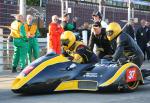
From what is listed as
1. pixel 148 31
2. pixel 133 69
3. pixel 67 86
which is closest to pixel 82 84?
pixel 67 86

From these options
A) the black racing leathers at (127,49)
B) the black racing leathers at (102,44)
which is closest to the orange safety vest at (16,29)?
the black racing leathers at (102,44)

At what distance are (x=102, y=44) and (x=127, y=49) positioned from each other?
3.14 ft

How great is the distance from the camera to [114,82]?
870 centimetres

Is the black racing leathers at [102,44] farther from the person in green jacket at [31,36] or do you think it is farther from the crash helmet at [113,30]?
the person in green jacket at [31,36]

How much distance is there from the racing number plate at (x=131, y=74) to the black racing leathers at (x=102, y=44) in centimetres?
161

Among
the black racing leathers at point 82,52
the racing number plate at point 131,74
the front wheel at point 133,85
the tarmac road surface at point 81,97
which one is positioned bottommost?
the tarmac road surface at point 81,97

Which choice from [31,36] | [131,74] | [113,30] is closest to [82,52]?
[113,30]

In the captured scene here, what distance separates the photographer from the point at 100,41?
10570mm

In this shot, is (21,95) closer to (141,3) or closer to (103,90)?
(103,90)

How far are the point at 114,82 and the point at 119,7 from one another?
33356mm

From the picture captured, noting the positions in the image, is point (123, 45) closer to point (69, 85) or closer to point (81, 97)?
point (69, 85)

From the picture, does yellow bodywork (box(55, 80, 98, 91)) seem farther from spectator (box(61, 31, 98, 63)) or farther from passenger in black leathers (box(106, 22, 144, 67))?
passenger in black leathers (box(106, 22, 144, 67))

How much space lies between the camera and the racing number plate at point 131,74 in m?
8.89

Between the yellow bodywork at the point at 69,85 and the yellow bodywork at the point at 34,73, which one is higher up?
the yellow bodywork at the point at 34,73
